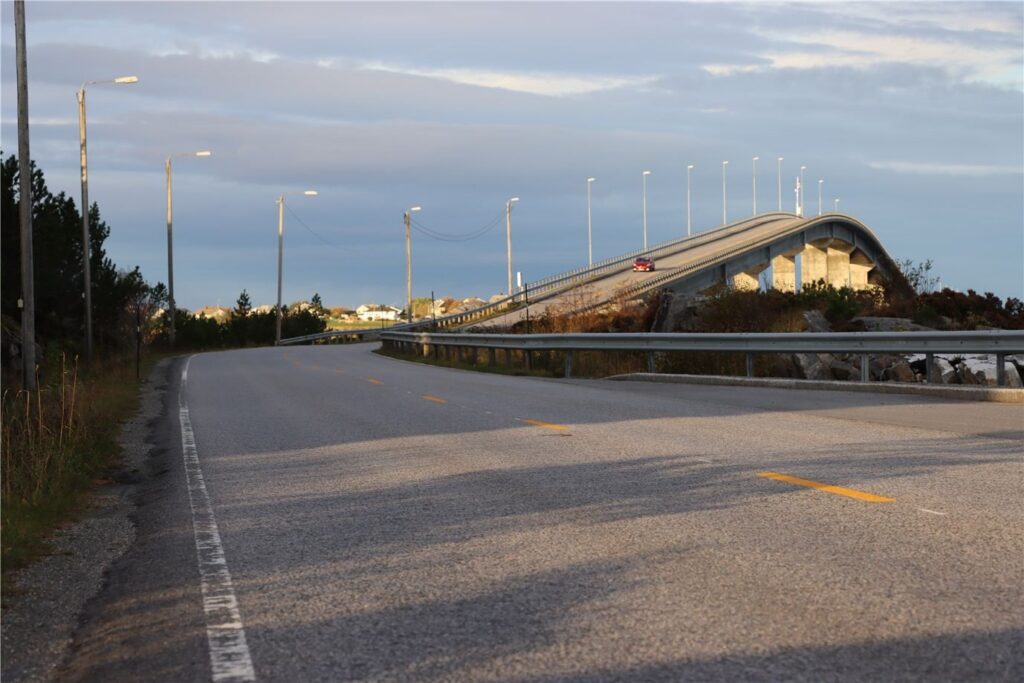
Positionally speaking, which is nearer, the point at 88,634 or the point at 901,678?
the point at 901,678

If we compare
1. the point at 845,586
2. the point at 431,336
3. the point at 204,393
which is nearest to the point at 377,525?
the point at 845,586

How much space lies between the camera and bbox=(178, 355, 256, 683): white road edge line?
5.18 meters

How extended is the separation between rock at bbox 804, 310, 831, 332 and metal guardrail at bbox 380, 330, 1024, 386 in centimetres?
521

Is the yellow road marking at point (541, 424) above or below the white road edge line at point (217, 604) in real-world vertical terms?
above

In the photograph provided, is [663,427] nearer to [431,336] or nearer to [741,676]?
[741,676]

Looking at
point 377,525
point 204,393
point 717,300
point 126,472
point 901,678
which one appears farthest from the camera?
point 717,300

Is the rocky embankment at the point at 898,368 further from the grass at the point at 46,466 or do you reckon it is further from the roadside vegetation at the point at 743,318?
the grass at the point at 46,466

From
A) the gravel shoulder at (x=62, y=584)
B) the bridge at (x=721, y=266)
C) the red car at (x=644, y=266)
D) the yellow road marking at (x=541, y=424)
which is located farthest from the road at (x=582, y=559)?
the red car at (x=644, y=266)

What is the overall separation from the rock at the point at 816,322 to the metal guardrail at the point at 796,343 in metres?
5.21

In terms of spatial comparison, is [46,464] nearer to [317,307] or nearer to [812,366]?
[812,366]

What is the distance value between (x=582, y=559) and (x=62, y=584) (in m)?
3.03

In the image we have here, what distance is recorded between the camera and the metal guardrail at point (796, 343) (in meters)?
18.4

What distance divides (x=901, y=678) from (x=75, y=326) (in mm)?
41767

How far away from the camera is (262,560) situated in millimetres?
7344
